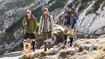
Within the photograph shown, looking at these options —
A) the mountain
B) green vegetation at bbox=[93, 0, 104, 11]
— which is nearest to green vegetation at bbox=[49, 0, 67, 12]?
the mountain

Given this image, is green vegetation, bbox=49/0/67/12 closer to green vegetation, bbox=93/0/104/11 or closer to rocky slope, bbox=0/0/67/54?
rocky slope, bbox=0/0/67/54

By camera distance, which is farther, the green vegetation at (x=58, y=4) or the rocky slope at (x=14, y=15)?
the green vegetation at (x=58, y=4)

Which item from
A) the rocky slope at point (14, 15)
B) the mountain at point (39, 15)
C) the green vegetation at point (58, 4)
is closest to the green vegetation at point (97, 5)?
the mountain at point (39, 15)

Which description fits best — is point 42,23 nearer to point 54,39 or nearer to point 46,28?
point 46,28

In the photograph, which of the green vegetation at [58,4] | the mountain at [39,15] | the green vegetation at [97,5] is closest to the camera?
the mountain at [39,15]

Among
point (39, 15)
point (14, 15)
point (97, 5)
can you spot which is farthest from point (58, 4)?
point (97, 5)

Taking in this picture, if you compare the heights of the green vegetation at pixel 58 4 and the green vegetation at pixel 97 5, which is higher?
the green vegetation at pixel 58 4

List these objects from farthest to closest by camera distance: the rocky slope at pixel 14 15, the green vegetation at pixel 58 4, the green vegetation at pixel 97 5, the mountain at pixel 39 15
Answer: the green vegetation at pixel 58 4, the rocky slope at pixel 14 15, the green vegetation at pixel 97 5, the mountain at pixel 39 15

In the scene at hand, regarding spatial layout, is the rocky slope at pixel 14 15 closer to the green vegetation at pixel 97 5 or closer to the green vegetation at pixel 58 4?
the green vegetation at pixel 58 4

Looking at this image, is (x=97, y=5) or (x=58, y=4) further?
(x=58, y=4)

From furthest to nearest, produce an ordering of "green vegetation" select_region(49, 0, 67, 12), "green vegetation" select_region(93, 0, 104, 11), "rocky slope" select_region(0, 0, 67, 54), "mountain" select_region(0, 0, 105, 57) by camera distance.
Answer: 1. "green vegetation" select_region(49, 0, 67, 12)
2. "rocky slope" select_region(0, 0, 67, 54)
3. "green vegetation" select_region(93, 0, 104, 11)
4. "mountain" select_region(0, 0, 105, 57)

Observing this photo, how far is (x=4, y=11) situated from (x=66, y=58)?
228ft

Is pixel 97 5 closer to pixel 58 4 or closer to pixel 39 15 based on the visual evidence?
pixel 58 4

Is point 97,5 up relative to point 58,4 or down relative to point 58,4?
down
